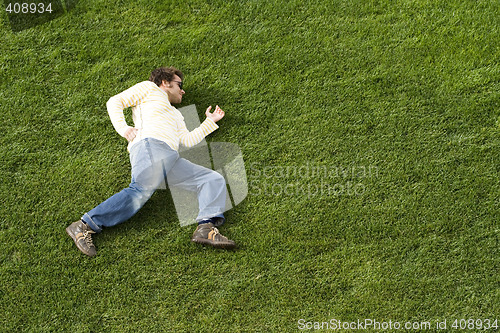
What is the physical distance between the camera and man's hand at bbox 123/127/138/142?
3.71 meters

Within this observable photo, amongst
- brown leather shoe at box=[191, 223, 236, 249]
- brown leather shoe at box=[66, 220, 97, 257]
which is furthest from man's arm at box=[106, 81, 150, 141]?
brown leather shoe at box=[191, 223, 236, 249]

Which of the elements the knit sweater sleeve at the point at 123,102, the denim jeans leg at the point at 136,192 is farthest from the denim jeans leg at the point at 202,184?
the knit sweater sleeve at the point at 123,102

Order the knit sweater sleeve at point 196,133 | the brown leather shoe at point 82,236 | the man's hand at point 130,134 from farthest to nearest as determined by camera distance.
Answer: the knit sweater sleeve at point 196,133 < the man's hand at point 130,134 < the brown leather shoe at point 82,236

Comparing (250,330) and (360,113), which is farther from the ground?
(360,113)


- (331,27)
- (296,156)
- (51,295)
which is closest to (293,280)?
(296,156)

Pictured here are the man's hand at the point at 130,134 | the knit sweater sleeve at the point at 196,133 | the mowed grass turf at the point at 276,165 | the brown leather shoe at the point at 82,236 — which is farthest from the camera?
the knit sweater sleeve at the point at 196,133

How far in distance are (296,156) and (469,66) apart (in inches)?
61.6

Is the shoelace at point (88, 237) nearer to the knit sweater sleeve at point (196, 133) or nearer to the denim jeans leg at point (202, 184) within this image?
the denim jeans leg at point (202, 184)

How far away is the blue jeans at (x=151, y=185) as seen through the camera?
3609 mm

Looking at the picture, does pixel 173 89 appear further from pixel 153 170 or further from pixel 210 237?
pixel 210 237

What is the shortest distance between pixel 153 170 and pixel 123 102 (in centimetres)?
58

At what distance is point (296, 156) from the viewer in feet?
12.8

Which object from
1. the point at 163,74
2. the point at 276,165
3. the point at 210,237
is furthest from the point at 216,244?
the point at 163,74

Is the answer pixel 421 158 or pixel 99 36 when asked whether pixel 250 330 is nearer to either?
pixel 421 158
